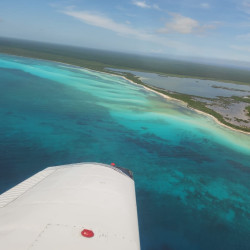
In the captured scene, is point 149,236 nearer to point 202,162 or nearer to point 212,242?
point 212,242

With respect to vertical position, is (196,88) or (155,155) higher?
(196,88)

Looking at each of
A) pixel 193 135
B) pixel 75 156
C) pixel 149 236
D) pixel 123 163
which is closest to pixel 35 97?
pixel 75 156

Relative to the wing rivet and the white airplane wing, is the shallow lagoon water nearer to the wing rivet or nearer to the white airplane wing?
the white airplane wing

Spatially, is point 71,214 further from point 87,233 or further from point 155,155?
point 155,155

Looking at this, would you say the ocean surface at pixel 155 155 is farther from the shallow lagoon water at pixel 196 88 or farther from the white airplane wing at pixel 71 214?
the shallow lagoon water at pixel 196 88

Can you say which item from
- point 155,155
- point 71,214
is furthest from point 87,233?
point 155,155

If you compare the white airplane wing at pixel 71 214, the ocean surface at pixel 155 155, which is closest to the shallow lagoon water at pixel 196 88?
the ocean surface at pixel 155 155

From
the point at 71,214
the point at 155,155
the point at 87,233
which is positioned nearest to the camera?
the point at 87,233

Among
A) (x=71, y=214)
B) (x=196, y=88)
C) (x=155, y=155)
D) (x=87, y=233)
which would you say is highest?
(x=196, y=88)

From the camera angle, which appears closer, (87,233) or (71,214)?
(87,233)
